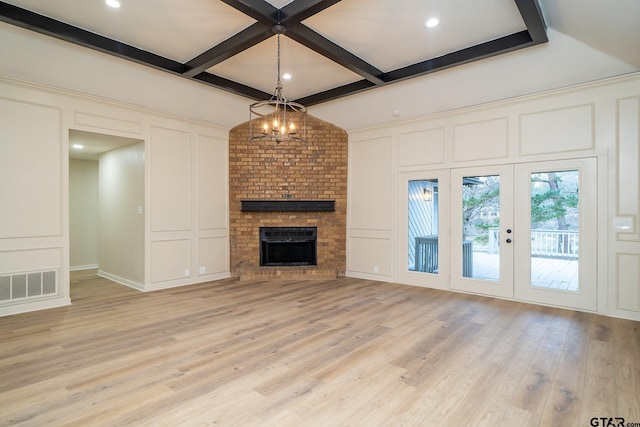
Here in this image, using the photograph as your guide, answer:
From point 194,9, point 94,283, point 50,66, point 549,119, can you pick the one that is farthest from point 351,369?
point 94,283

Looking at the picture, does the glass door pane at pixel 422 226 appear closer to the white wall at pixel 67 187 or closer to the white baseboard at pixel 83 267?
the white wall at pixel 67 187

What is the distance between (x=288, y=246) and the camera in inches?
258

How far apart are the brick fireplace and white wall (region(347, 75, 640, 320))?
21.8 inches

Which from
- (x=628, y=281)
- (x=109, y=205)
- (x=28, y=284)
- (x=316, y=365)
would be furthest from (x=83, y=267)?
(x=628, y=281)

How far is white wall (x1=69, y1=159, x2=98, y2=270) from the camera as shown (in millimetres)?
7051

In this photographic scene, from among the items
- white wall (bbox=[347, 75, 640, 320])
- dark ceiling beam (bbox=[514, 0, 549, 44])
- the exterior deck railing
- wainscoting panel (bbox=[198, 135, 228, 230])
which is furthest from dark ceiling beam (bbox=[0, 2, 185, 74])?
the exterior deck railing

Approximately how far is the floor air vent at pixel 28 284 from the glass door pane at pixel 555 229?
6.73m

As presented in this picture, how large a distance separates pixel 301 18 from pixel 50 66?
326 cm

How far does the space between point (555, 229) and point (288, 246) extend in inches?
177

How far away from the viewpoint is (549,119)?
14.5ft

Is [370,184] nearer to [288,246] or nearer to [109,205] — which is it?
[288,246]

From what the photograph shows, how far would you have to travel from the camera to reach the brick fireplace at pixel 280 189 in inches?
250

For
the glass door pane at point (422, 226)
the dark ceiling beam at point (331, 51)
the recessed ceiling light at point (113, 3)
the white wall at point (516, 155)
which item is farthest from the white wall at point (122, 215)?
the glass door pane at point (422, 226)

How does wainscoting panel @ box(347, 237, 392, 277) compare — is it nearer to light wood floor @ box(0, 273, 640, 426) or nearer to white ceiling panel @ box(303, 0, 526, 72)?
light wood floor @ box(0, 273, 640, 426)
